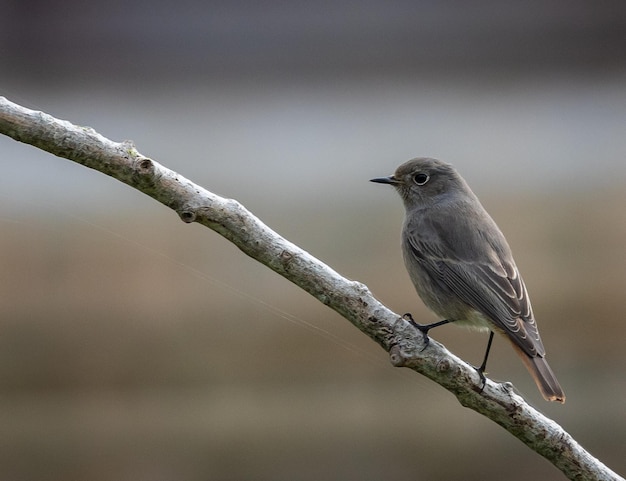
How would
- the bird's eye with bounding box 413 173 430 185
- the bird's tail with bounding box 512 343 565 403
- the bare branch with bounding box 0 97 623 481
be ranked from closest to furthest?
the bare branch with bounding box 0 97 623 481 → the bird's tail with bounding box 512 343 565 403 → the bird's eye with bounding box 413 173 430 185

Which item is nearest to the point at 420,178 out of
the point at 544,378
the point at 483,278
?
the point at 483,278

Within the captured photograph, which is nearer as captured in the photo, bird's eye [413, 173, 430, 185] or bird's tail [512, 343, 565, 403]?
bird's tail [512, 343, 565, 403]

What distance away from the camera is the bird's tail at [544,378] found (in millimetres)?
3574

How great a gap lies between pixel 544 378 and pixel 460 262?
82cm

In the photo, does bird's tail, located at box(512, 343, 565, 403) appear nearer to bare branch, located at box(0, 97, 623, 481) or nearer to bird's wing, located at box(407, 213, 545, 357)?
bird's wing, located at box(407, 213, 545, 357)

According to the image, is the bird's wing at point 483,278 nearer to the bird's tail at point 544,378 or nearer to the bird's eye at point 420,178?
the bird's tail at point 544,378

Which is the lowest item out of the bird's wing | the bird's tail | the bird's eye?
the bird's tail

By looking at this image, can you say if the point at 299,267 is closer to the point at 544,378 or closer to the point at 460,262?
the point at 544,378

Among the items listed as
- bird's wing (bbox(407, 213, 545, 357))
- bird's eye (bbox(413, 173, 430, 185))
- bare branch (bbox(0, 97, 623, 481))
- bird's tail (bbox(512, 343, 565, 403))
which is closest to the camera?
bare branch (bbox(0, 97, 623, 481))

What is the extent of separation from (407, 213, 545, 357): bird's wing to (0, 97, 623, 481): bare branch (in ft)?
2.20

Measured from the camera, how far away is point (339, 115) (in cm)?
746

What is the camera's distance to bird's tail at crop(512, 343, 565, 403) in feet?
11.7

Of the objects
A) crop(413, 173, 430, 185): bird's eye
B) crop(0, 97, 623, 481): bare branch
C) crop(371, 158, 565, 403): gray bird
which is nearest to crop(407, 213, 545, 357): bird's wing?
crop(371, 158, 565, 403): gray bird

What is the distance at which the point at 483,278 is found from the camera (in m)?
4.18
